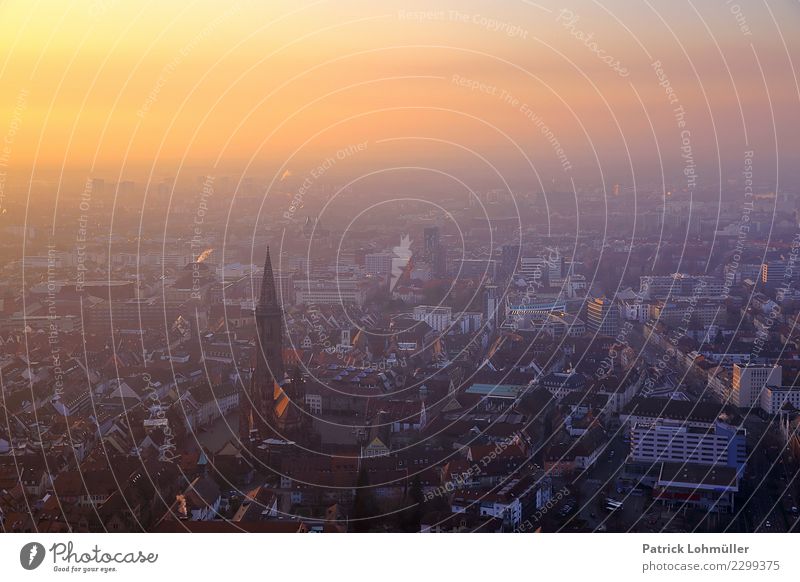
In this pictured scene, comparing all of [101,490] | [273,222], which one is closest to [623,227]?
[273,222]

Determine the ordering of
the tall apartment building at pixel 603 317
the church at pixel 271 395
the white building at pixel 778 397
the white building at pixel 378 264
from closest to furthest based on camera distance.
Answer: the church at pixel 271 395, the white building at pixel 778 397, the tall apartment building at pixel 603 317, the white building at pixel 378 264

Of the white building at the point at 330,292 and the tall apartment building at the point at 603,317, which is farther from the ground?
the white building at the point at 330,292

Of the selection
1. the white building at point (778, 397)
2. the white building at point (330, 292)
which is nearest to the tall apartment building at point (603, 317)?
the white building at point (330, 292)

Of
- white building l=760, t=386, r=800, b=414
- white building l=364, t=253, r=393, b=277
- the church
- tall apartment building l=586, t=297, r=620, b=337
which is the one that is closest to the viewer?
the church

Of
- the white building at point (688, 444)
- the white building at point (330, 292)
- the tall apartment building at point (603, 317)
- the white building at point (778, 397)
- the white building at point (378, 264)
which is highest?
the white building at point (378, 264)

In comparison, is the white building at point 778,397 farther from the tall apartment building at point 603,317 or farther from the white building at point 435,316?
the white building at point 435,316

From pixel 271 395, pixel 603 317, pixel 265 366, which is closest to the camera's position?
pixel 271 395

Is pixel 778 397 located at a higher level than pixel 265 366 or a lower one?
lower

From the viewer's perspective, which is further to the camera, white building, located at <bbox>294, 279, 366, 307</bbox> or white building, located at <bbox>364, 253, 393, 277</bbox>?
white building, located at <bbox>364, 253, 393, 277</bbox>

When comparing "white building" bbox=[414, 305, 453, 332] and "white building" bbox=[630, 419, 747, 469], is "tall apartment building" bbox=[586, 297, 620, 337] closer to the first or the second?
"white building" bbox=[414, 305, 453, 332]

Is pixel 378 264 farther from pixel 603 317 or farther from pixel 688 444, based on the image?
pixel 688 444

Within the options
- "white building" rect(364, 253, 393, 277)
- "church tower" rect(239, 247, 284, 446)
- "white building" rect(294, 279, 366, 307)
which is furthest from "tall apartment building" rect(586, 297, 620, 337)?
"church tower" rect(239, 247, 284, 446)

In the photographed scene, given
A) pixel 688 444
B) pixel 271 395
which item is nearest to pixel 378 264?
pixel 271 395
